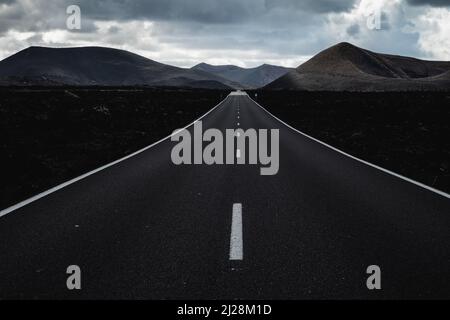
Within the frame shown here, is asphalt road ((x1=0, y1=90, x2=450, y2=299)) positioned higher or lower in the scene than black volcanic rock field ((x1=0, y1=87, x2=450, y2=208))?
lower

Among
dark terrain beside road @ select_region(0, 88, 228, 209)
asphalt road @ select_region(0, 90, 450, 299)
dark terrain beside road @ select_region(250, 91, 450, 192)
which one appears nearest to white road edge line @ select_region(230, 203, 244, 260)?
asphalt road @ select_region(0, 90, 450, 299)

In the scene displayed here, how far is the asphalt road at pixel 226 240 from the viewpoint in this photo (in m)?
4.84

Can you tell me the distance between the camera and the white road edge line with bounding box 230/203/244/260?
5770 millimetres

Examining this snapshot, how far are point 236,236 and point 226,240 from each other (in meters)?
0.21

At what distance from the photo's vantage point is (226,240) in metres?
6.32

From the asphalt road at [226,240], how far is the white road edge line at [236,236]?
0.24ft

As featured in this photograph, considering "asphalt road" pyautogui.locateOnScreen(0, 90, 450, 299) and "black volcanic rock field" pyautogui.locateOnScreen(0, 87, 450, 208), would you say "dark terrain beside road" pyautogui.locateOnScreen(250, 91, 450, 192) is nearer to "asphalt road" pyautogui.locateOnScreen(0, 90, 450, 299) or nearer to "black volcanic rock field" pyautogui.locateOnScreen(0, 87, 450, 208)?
"black volcanic rock field" pyautogui.locateOnScreen(0, 87, 450, 208)

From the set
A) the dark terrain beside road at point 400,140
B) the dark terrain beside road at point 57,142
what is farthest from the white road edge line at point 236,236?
the dark terrain beside road at point 400,140

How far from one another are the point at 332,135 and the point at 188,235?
16.6 meters

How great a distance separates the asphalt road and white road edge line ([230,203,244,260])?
0.24 ft

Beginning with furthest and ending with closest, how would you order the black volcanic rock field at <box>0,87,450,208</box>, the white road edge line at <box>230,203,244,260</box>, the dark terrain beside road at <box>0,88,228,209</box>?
1. the black volcanic rock field at <box>0,87,450,208</box>
2. the dark terrain beside road at <box>0,88,228,209</box>
3. the white road edge line at <box>230,203,244,260</box>

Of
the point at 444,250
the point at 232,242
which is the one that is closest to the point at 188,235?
the point at 232,242

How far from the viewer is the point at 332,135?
72.5 ft
